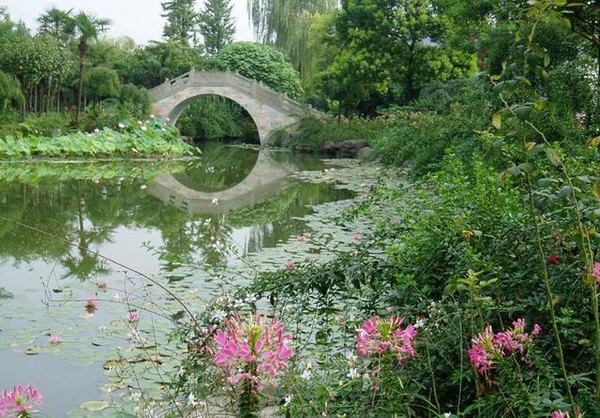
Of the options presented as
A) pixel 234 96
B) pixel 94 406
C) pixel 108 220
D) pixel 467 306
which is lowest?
pixel 94 406

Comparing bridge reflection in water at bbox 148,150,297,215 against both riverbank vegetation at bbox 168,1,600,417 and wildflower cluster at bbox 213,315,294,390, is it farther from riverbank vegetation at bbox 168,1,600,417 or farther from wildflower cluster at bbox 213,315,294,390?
wildflower cluster at bbox 213,315,294,390

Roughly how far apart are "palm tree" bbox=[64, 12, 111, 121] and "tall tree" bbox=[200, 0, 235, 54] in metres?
20.5

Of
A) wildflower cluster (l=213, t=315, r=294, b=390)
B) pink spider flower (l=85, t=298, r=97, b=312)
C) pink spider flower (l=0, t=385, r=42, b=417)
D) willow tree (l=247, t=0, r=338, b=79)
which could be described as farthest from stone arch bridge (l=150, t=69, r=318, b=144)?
pink spider flower (l=0, t=385, r=42, b=417)

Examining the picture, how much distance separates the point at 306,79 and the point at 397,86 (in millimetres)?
11524

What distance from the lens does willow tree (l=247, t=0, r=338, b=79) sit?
32.0 m

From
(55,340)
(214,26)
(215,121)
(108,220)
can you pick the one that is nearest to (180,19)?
(214,26)

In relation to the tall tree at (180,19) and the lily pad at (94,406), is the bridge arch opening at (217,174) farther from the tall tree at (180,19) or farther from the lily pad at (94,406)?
the tall tree at (180,19)

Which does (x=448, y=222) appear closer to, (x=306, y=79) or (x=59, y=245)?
(x=59, y=245)

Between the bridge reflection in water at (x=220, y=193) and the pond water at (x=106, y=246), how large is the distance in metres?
0.03

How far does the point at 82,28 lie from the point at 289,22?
12819 millimetres

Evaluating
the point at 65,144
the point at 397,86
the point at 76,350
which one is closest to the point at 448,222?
the point at 76,350

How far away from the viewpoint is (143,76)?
32.8m

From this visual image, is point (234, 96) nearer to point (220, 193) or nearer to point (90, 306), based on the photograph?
point (220, 193)

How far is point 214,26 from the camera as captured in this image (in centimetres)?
4316
